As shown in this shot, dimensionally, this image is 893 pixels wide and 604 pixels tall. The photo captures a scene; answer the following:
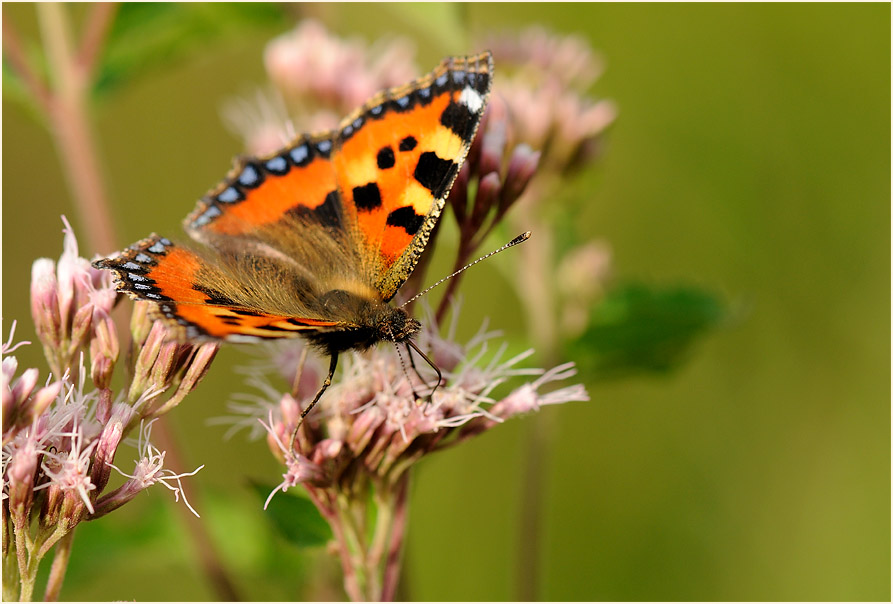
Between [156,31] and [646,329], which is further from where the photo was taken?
[156,31]

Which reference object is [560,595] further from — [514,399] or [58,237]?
[58,237]

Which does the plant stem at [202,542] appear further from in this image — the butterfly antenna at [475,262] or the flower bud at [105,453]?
the butterfly antenna at [475,262]

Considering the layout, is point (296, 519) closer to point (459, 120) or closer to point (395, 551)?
point (395, 551)

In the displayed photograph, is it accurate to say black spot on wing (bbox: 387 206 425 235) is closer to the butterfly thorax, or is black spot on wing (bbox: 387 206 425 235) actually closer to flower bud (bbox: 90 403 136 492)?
the butterfly thorax

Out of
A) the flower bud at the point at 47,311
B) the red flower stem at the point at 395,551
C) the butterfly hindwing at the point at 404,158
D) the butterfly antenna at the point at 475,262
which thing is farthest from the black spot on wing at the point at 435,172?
the flower bud at the point at 47,311

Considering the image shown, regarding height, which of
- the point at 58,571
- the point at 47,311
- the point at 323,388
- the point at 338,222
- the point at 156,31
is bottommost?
the point at 58,571

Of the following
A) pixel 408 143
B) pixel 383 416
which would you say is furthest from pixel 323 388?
pixel 408 143
